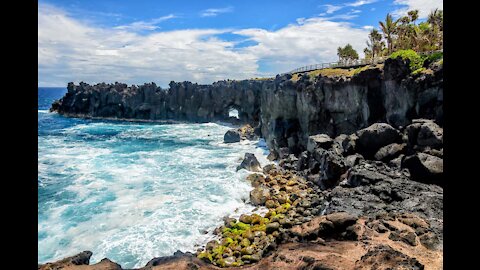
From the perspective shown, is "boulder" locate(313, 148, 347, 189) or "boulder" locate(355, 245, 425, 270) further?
"boulder" locate(313, 148, 347, 189)

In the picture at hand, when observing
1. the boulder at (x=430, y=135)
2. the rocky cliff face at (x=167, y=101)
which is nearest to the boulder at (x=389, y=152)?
the boulder at (x=430, y=135)

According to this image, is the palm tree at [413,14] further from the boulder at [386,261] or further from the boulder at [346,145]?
the boulder at [386,261]

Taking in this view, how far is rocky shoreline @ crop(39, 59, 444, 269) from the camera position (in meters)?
16.0

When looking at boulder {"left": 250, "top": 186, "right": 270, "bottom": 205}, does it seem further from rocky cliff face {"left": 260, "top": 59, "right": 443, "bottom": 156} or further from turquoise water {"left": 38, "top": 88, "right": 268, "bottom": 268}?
rocky cliff face {"left": 260, "top": 59, "right": 443, "bottom": 156}

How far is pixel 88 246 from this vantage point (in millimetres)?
25094

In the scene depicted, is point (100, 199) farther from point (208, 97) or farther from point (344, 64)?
point (208, 97)

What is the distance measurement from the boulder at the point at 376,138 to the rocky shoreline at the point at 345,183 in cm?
10

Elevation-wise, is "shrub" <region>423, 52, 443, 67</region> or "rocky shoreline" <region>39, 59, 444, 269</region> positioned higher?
"shrub" <region>423, 52, 443, 67</region>

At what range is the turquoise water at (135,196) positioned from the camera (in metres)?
25.5

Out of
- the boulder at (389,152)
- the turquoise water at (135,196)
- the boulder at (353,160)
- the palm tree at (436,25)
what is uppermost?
the palm tree at (436,25)

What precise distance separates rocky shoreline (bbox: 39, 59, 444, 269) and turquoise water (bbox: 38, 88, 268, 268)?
135 inches

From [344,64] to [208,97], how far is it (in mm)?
57799

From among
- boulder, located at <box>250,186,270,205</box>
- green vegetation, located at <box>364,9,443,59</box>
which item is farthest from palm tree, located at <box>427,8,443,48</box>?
boulder, located at <box>250,186,270,205</box>
